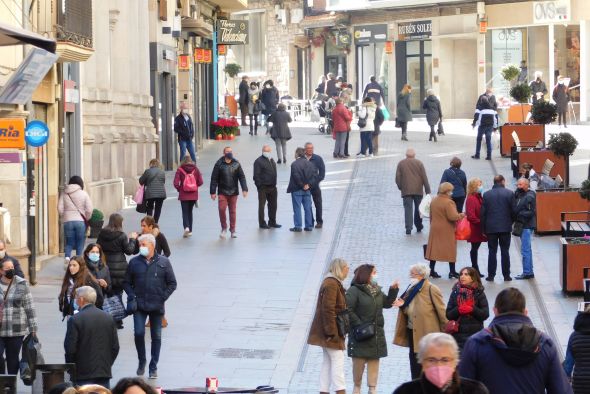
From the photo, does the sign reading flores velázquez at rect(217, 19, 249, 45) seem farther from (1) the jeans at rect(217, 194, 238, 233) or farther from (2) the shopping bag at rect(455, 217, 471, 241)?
(2) the shopping bag at rect(455, 217, 471, 241)

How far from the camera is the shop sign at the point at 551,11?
47.7 meters

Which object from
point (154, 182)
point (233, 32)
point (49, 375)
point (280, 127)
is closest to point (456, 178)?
point (154, 182)

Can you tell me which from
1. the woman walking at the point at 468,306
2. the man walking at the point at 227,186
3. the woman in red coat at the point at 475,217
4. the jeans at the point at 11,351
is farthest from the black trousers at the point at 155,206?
the woman walking at the point at 468,306

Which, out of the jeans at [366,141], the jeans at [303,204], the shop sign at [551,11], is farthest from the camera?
the shop sign at [551,11]

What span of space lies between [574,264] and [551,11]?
104ft

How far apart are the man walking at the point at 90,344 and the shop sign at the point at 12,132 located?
657 cm

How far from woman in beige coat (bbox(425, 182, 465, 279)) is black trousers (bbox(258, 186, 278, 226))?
18.4ft

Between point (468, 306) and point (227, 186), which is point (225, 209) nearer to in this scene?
point (227, 186)

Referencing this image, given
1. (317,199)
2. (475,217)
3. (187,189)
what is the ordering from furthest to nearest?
(317,199) < (187,189) < (475,217)

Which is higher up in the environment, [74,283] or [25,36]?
[25,36]

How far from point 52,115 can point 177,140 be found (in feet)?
45.2

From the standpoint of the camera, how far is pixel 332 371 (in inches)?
518

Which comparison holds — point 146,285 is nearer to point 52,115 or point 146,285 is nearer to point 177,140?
point 52,115

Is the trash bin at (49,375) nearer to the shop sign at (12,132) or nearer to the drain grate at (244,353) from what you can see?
the drain grate at (244,353)
